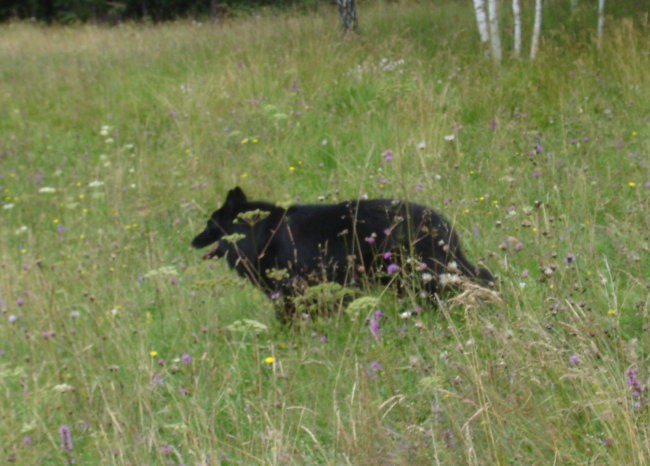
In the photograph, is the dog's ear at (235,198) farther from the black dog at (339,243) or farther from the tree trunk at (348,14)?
the tree trunk at (348,14)

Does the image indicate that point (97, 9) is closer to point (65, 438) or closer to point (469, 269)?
point (469, 269)

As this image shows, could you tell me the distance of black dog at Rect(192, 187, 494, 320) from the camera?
145 inches

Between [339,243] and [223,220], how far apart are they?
88 centimetres

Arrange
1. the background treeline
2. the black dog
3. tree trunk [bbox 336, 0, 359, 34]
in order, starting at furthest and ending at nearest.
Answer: the background treeline
tree trunk [bbox 336, 0, 359, 34]
the black dog

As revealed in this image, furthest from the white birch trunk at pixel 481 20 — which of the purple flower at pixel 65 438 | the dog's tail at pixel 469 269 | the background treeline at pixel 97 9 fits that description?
the background treeline at pixel 97 9

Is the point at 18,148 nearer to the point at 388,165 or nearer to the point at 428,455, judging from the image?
the point at 388,165

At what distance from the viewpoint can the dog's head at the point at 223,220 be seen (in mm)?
4559

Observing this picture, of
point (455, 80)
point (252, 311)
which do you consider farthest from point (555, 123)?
point (252, 311)

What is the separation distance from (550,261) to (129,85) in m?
7.03

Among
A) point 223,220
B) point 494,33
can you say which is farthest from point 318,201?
point 494,33

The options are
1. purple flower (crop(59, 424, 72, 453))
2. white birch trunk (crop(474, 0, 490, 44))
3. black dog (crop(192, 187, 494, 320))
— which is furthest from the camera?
white birch trunk (crop(474, 0, 490, 44))

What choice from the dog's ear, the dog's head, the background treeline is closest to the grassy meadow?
the dog's head

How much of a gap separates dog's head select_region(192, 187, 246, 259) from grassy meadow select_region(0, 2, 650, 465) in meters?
0.27

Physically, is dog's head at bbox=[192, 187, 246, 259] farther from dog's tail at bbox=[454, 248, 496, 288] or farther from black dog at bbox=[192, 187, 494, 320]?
dog's tail at bbox=[454, 248, 496, 288]
